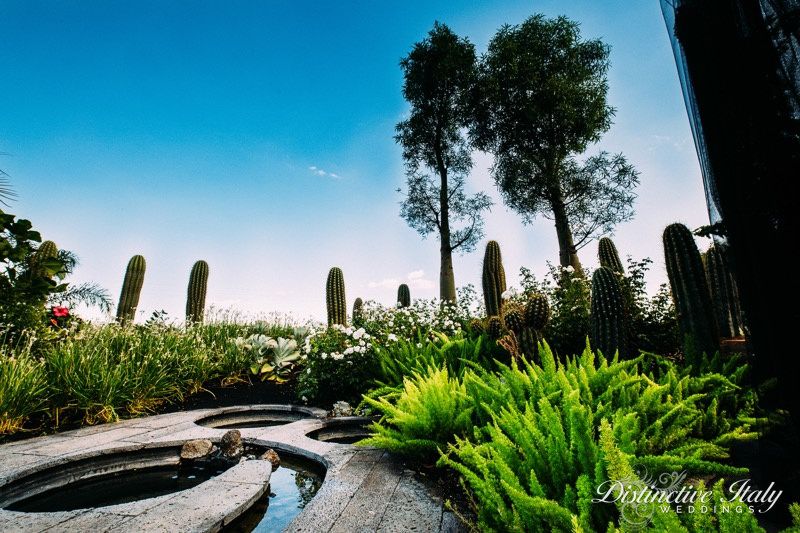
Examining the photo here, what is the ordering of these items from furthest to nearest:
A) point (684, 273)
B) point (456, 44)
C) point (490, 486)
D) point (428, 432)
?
point (456, 44)
point (684, 273)
point (428, 432)
point (490, 486)

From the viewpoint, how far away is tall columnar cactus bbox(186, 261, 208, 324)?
1281cm

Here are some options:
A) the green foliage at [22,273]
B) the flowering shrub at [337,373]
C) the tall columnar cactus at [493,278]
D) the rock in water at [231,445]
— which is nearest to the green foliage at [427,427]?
the rock in water at [231,445]

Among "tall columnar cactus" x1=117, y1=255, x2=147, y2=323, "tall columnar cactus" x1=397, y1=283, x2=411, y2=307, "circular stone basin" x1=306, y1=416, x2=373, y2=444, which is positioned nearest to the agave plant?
"circular stone basin" x1=306, y1=416, x2=373, y2=444

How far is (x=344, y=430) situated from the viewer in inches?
175

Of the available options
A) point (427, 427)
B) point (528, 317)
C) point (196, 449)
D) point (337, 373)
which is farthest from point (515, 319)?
point (196, 449)

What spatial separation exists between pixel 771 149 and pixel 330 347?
18.5 ft

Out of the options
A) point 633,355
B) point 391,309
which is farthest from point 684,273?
point 391,309

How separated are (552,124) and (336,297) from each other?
12416mm

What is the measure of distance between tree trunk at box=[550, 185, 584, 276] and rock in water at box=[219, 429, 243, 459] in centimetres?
1404

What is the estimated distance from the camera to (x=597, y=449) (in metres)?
1.77

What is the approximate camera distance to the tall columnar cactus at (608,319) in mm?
5172

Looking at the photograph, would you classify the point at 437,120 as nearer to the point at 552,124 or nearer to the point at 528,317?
the point at 552,124

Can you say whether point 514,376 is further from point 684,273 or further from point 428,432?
point 684,273

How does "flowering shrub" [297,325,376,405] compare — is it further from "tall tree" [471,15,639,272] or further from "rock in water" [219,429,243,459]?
"tall tree" [471,15,639,272]
